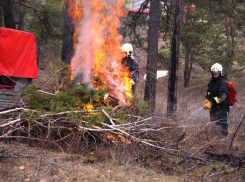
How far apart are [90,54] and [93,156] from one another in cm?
391

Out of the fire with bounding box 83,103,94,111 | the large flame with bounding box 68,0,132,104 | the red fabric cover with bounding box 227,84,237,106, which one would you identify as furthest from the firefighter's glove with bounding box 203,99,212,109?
the fire with bounding box 83,103,94,111

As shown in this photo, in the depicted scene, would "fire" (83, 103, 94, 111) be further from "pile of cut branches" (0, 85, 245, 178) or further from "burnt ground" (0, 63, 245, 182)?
"burnt ground" (0, 63, 245, 182)

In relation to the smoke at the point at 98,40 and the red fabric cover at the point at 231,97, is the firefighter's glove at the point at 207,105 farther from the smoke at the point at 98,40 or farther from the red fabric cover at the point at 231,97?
the smoke at the point at 98,40

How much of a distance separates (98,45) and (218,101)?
4.09 meters

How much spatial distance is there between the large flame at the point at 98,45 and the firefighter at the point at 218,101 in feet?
7.80

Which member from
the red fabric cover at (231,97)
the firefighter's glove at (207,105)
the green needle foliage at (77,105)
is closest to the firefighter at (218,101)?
the firefighter's glove at (207,105)

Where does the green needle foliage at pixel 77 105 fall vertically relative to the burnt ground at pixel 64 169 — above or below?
above

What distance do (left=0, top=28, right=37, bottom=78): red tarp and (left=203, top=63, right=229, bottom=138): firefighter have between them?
643 centimetres

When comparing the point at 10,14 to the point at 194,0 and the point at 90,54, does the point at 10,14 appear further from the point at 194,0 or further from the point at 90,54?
the point at 194,0

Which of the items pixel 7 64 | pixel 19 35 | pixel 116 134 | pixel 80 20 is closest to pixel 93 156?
pixel 116 134

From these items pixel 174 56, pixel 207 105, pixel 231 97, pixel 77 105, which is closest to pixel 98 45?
pixel 174 56

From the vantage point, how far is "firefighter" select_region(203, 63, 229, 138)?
702 cm

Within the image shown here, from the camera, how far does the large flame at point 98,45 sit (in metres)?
7.50

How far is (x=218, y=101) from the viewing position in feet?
22.9
